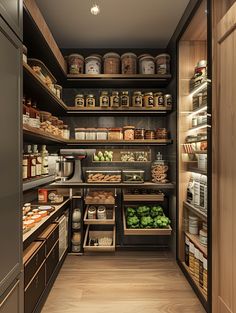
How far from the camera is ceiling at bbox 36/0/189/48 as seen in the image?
8.85 ft

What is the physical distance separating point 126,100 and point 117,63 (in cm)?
46

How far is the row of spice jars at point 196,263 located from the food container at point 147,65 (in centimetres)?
197

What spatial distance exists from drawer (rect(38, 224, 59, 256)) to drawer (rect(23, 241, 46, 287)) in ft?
0.36

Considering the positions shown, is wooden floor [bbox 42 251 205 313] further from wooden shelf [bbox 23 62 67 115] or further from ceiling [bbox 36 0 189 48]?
ceiling [bbox 36 0 189 48]

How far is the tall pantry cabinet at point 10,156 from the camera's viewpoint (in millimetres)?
1311

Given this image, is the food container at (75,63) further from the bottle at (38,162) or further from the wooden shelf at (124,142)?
the bottle at (38,162)

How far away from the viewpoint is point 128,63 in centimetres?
349

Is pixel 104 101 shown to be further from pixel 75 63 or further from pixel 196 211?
pixel 196 211

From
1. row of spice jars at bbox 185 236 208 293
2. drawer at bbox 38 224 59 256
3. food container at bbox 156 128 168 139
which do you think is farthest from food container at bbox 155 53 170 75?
drawer at bbox 38 224 59 256

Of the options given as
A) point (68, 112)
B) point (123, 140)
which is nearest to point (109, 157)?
point (123, 140)

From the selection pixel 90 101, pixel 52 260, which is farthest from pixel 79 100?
pixel 52 260

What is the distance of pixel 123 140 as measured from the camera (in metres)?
3.56

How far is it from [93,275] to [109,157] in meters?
1.43

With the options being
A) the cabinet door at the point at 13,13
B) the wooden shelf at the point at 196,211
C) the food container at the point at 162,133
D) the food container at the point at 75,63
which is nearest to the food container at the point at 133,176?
the food container at the point at 162,133
